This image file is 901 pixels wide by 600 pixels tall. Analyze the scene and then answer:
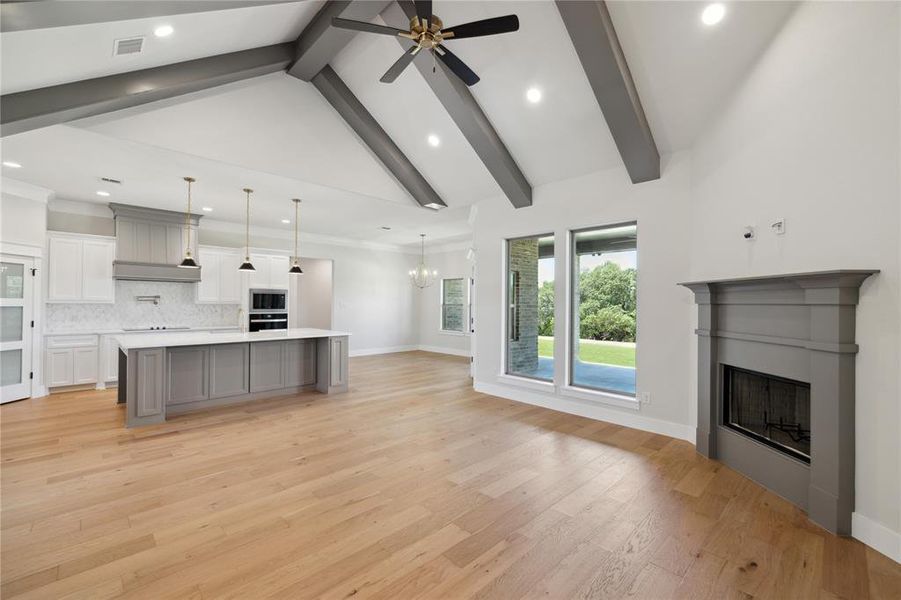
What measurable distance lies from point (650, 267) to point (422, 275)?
664 cm

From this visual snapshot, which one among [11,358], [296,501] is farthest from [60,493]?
[11,358]

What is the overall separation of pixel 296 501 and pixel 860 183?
164 inches

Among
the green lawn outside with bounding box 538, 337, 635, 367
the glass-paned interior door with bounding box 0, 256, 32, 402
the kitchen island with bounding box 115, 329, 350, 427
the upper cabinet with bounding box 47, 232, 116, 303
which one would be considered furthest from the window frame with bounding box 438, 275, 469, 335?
the glass-paned interior door with bounding box 0, 256, 32, 402

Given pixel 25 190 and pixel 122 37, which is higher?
pixel 122 37

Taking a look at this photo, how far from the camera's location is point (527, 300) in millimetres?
5695

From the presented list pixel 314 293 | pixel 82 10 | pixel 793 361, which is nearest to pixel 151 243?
pixel 314 293

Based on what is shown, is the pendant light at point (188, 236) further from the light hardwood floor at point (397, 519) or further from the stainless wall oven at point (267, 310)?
the light hardwood floor at point (397, 519)

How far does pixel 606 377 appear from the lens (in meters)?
4.85

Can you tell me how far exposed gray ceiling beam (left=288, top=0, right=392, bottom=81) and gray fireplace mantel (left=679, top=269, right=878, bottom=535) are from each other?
4105 mm

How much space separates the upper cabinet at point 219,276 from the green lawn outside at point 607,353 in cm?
616

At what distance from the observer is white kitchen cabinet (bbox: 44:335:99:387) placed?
5.61 m

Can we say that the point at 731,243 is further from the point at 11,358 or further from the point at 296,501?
the point at 11,358

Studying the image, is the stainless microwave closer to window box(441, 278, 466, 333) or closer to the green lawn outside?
window box(441, 278, 466, 333)

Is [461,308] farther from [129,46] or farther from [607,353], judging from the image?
[129,46]
